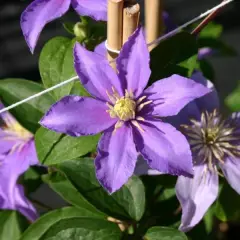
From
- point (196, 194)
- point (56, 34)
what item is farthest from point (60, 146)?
point (56, 34)

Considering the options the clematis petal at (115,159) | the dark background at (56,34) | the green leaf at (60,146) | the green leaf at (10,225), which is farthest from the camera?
the dark background at (56,34)

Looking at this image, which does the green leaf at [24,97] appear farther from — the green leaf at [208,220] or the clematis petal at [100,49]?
the green leaf at [208,220]

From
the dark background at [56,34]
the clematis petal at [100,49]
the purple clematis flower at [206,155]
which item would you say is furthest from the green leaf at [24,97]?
the dark background at [56,34]

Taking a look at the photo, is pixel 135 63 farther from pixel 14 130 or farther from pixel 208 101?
pixel 14 130

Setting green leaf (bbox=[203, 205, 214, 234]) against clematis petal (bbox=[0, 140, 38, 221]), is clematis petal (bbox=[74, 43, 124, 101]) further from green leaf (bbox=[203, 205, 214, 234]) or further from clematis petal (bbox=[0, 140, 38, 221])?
green leaf (bbox=[203, 205, 214, 234])

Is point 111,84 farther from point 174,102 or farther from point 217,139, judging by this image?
point 217,139
